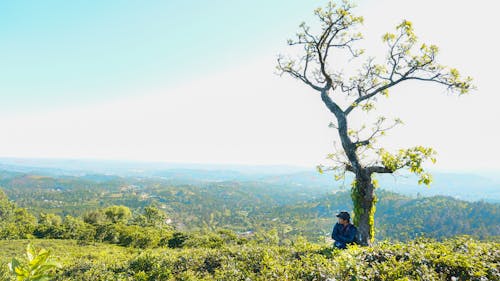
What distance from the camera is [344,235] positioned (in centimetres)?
916

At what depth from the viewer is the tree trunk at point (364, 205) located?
10.1 meters

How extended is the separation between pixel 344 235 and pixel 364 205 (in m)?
1.76

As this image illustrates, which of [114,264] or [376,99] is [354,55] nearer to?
[376,99]

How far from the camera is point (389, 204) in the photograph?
183875mm

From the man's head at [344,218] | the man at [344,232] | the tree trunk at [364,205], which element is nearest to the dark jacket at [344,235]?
the man at [344,232]

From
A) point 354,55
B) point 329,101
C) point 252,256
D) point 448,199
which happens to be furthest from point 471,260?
point 448,199

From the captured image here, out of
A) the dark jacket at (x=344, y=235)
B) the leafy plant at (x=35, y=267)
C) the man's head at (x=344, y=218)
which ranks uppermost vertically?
the leafy plant at (x=35, y=267)

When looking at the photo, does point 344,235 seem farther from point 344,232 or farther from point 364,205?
point 364,205

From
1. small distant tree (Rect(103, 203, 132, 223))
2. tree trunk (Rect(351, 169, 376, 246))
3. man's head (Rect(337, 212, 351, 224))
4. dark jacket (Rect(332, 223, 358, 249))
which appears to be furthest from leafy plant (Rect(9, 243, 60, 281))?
small distant tree (Rect(103, 203, 132, 223))

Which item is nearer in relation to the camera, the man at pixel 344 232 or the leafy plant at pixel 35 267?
the leafy plant at pixel 35 267

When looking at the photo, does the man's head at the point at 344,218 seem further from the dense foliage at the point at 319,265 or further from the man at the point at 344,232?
the dense foliage at the point at 319,265

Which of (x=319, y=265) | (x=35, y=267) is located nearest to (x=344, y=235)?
(x=319, y=265)

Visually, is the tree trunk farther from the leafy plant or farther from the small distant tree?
the small distant tree

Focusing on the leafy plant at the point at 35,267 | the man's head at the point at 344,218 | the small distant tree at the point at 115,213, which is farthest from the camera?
the small distant tree at the point at 115,213
